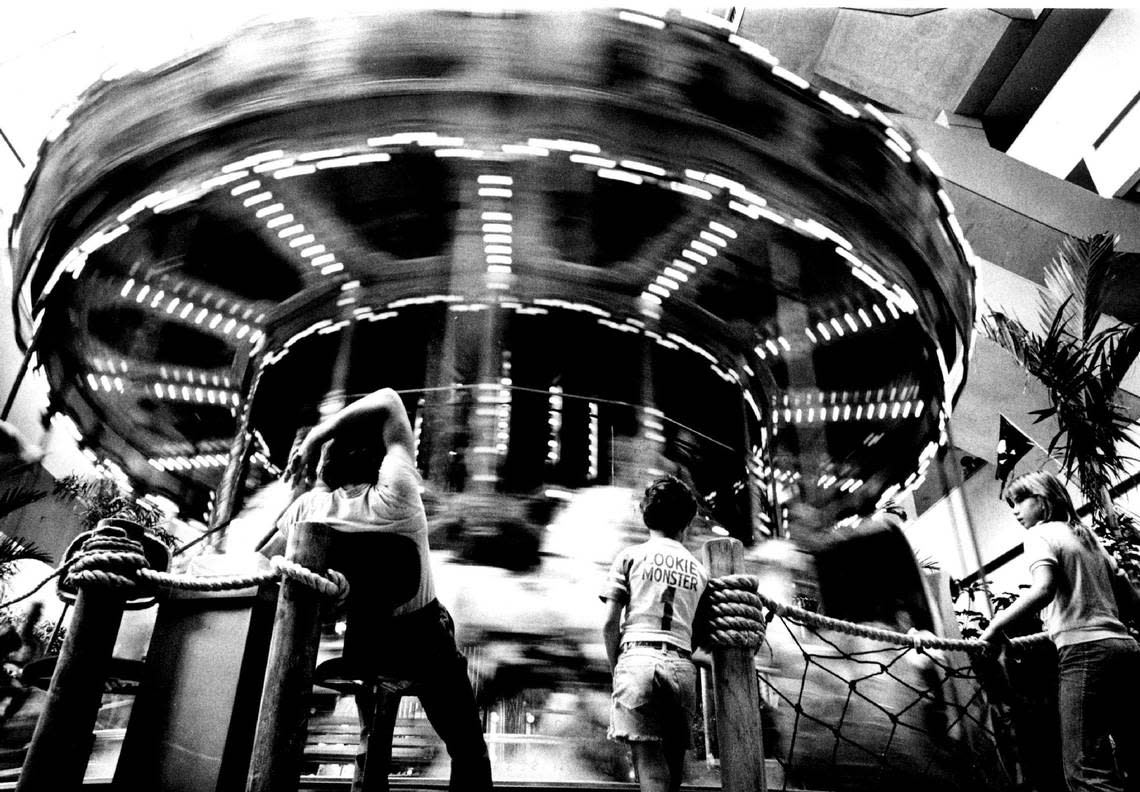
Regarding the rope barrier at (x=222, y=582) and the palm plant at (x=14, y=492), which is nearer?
the rope barrier at (x=222, y=582)

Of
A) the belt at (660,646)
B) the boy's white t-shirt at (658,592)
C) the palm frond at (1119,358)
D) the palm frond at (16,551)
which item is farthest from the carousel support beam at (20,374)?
the palm frond at (1119,358)

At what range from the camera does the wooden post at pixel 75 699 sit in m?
2.24

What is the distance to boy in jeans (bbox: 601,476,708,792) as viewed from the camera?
2223 millimetres

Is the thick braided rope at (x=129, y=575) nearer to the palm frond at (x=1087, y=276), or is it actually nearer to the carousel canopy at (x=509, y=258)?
the carousel canopy at (x=509, y=258)

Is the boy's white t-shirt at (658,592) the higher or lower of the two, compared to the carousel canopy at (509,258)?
lower

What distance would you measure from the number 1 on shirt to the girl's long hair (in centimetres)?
172

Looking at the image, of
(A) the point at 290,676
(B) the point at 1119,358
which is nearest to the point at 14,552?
(A) the point at 290,676

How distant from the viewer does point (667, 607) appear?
92.6 inches

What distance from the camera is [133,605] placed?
266 centimetres

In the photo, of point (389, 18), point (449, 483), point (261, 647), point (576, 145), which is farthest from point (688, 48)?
point (261, 647)

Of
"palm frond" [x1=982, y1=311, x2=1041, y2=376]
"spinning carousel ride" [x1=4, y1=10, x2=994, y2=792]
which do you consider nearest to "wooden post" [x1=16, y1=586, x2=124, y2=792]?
"spinning carousel ride" [x1=4, y1=10, x2=994, y2=792]

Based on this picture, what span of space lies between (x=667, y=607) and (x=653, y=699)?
28cm

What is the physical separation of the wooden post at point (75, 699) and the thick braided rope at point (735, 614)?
78.4 inches

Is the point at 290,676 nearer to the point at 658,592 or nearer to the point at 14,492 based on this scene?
the point at 658,592
